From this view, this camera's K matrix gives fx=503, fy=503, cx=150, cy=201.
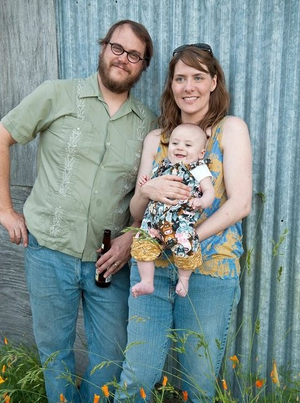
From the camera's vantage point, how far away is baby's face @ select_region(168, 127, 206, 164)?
2.67m

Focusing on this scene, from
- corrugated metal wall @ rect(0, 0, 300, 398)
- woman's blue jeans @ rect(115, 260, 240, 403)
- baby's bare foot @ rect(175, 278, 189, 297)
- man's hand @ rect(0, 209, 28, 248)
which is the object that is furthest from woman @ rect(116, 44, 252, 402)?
man's hand @ rect(0, 209, 28, 248)

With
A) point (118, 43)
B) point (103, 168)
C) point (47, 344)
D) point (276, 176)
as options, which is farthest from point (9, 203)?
point (276, 176)

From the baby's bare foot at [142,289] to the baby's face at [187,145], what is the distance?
69cm

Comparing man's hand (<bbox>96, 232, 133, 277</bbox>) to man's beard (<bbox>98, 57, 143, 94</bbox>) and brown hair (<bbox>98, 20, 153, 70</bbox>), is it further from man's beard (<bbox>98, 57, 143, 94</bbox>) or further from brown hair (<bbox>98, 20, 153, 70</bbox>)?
brown hair (<bbox>98, 20, 153, 70</bbox>)

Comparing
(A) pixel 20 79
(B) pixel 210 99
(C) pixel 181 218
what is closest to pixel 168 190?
(C) pixel 181 218

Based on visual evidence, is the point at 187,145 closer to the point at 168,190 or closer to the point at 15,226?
the point at 168,190

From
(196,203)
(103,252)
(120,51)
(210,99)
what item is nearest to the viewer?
(196,203)

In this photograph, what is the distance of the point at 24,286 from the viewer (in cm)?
425

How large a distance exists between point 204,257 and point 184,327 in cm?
42

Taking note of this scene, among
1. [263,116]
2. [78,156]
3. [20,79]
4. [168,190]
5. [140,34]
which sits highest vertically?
[140,34]

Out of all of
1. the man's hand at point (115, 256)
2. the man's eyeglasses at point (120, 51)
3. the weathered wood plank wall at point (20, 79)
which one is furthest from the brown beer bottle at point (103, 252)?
the weathered wood plank wall at point (20, 79)

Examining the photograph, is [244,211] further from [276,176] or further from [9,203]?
[9,203]

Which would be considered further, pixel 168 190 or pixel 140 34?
pixel 140 34

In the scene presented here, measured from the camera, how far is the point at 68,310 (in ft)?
10.7
